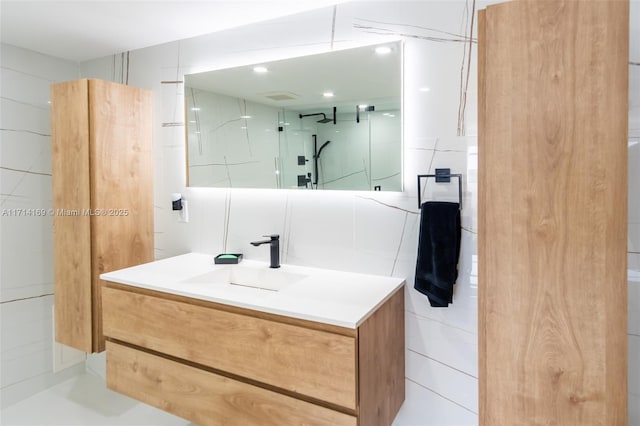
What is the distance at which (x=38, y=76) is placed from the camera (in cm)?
284

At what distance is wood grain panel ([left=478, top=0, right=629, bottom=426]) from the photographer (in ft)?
3.80

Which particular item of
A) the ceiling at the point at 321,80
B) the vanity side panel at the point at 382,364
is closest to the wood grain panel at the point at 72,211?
the ceiling at the point at 321,80

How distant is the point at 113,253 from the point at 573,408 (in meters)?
2.55

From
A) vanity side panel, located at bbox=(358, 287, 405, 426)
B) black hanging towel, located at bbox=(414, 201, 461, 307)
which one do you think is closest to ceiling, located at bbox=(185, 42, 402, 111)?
black hanging towel, located at bbox=(414, 201, 461, 307)

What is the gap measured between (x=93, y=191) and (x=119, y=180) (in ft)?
0.61

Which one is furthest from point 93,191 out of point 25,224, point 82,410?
point 82,410

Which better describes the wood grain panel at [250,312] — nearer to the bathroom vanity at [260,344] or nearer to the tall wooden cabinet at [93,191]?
the bathroom vanity at [260,344]

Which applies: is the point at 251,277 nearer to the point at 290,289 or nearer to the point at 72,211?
the point at 290,289

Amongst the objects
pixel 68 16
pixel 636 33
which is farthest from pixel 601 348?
pixel 68 16

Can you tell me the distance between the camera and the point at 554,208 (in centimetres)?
121

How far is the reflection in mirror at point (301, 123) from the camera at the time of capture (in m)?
1.95

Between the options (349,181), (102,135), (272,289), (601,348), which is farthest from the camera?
(102,135)

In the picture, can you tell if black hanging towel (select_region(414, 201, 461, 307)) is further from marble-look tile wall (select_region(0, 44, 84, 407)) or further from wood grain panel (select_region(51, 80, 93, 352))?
marble-look tile wall (select_region(0, 44, 84, 407))

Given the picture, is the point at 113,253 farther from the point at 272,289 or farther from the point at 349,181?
the point at 349,181
